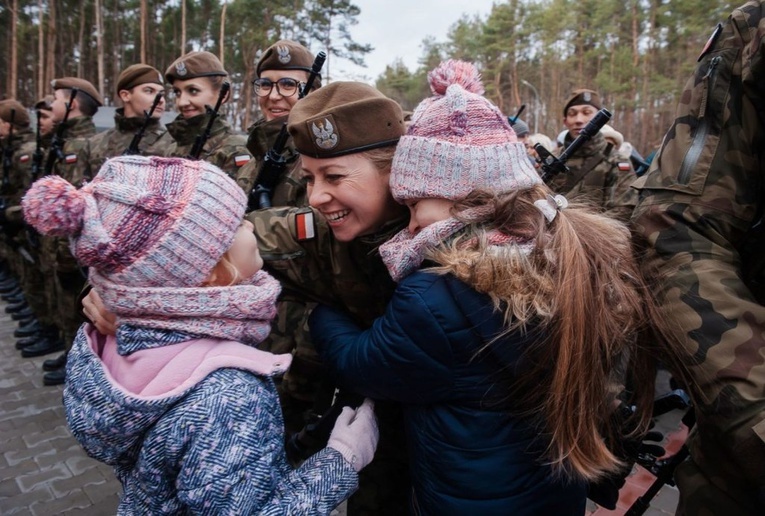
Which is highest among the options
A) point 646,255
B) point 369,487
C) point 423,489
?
point 646,255

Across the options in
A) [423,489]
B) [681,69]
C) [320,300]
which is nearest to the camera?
[423,489]

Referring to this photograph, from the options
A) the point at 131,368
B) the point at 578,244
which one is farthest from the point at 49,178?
the point at 578,244

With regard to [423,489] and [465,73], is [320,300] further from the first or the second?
[465,73]

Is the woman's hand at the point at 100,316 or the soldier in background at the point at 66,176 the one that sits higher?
the woman's hand at the point at 100,316

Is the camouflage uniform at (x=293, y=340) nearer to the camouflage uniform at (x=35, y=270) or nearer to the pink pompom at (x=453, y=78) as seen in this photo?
the pink pompom at (x=453, y=78)

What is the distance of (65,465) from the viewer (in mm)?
3422

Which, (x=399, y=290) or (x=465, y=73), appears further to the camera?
(x=465, y=73)

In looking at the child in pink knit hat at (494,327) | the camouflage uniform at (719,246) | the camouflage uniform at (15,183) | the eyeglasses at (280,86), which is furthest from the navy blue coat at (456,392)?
the camouflage uniform at (15,183)

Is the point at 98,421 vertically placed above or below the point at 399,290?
below

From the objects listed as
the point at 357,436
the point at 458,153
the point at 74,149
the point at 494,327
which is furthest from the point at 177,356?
the point at 74,149

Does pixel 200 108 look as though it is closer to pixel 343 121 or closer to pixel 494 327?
pixel 343 121

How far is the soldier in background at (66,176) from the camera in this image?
4.73 metres

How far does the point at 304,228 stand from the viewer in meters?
1.83

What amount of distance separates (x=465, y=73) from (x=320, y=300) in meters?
0.85
